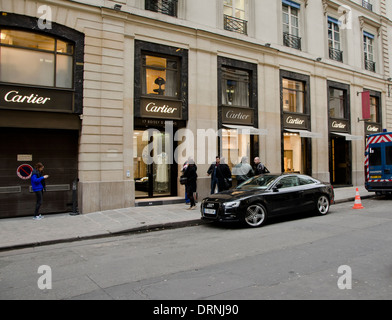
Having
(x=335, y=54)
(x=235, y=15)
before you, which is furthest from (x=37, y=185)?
(x=335, y=54)

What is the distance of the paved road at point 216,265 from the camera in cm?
407

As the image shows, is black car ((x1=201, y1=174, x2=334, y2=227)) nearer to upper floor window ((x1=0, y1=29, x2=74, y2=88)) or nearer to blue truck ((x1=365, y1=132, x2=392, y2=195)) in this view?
blue truck ((x1=365, y1=132, x2=392, y2=195))

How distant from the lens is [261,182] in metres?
9.48

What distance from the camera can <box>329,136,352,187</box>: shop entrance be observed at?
19766 mm

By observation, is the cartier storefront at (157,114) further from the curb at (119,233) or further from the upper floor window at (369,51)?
the upper floor window at (369,51)

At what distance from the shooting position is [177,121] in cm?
1341

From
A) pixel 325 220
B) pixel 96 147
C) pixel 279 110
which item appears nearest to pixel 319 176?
pixel 279 110

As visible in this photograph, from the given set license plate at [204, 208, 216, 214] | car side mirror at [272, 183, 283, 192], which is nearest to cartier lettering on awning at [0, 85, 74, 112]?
license plate at [204, 208, 216, 214]

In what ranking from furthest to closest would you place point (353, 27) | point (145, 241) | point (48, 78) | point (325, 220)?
point (353, 27) < point (48, 78) < point (325, 220) < point (145, 241)

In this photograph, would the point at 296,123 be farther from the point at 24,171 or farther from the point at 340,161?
the point at 24,171

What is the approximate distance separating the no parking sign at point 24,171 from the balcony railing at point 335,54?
17.8m
